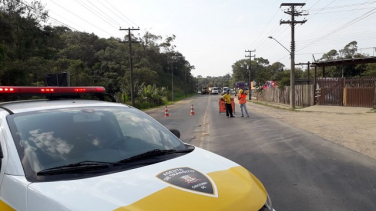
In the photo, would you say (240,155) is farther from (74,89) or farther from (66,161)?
(66,161)

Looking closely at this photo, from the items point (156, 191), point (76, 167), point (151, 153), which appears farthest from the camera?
point (151, 153)

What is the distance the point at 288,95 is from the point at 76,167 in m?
36.4

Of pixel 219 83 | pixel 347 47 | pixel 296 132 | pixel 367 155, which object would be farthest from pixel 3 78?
pixel 219 83

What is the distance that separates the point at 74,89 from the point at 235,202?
269 cm

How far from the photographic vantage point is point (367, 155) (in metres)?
7.57

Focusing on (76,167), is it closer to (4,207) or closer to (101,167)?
(101,167)

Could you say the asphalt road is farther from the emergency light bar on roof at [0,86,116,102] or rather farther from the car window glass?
the emergency light bar on roof at [0,86,116,102]

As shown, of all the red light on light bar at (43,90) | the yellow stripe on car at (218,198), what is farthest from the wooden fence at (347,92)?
the yellow stripe on car at (218,198)

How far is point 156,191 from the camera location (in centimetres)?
211

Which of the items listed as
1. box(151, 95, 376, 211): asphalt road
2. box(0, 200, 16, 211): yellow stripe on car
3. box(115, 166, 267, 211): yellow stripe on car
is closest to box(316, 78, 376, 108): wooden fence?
box(151, 95, 376, 211): asphalt road

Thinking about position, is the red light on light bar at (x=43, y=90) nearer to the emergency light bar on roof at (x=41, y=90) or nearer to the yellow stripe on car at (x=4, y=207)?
the emergency light bar on roof at (x=41, y=90)

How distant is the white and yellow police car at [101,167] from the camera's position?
6.69 ft

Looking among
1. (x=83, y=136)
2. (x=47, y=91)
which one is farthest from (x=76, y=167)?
(x=47, y=91)

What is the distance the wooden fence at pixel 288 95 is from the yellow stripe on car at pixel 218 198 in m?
28.1
